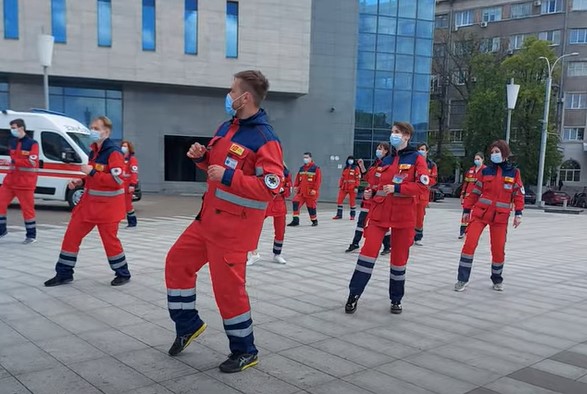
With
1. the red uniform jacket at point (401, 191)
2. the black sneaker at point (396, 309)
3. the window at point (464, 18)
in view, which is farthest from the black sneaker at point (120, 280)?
the window at point (464, 18)

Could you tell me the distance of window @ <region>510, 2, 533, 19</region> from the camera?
5350cm

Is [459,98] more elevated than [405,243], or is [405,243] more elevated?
[459,98]

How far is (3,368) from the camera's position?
12.7 feet

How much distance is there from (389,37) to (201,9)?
1290cm

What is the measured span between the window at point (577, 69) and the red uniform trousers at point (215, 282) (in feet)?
182

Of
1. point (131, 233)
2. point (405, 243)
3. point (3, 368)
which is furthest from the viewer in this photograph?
point (131, 233)

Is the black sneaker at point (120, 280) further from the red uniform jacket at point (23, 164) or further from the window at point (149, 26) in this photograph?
the window at point (149, 26)

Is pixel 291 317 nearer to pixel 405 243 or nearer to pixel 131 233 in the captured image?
pixel 405 243

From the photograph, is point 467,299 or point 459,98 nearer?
point 467,299

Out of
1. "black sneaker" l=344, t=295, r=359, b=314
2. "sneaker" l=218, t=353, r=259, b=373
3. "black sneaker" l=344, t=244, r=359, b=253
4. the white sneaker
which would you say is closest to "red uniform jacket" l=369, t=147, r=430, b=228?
"black sneaker" l=344, t=295, r=359, b=314

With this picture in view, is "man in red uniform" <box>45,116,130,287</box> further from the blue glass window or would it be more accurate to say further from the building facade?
the blue glass window

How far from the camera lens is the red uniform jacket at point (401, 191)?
581 centimetres

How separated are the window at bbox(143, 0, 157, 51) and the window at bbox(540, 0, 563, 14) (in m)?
41.6

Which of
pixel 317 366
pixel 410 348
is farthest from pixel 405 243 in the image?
pixel 317 366
